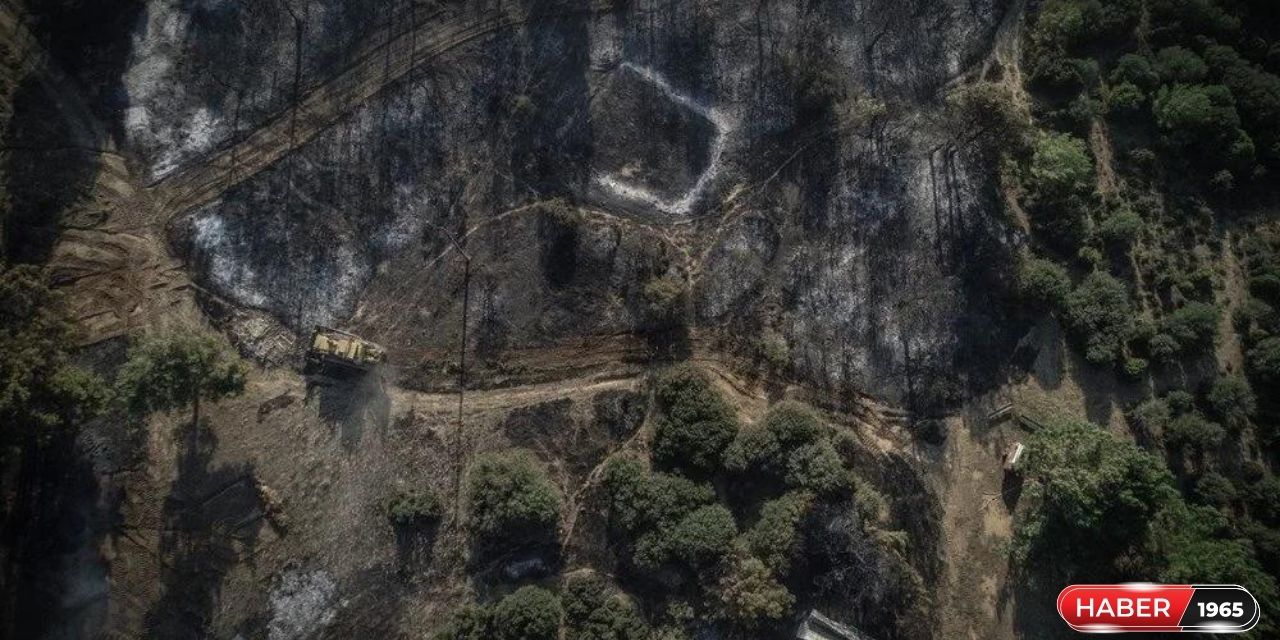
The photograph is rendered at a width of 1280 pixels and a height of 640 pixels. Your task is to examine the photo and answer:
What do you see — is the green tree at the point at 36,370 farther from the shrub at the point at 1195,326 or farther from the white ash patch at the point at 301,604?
the shrub at the point at 1195,326

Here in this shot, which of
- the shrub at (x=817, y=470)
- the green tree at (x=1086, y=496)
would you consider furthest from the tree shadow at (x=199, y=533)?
the green tree at (x=1086, y=496)

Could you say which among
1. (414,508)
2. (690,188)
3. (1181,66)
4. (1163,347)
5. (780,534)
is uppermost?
(1181,66)

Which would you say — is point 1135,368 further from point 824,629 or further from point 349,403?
point 349,403

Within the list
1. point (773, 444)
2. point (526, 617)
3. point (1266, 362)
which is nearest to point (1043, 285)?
point (1266, 362)

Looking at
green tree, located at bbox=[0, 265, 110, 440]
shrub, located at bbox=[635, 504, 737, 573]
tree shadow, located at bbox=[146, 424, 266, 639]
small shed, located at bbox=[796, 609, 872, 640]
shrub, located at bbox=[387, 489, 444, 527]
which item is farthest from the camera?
shrub, located at bbox=[387, 489, 444, 527]

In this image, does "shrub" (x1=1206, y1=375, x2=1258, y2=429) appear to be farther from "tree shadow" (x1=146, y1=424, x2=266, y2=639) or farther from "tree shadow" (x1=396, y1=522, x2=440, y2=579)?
"tree shadow" (x1=146, y1=424, x2=266, y2=639)

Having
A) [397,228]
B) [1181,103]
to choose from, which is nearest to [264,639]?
[397,228]

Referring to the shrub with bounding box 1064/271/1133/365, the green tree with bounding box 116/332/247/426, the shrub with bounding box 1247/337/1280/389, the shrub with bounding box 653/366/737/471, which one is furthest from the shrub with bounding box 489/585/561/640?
the shrub with bounding box 1247/337/1280/389
